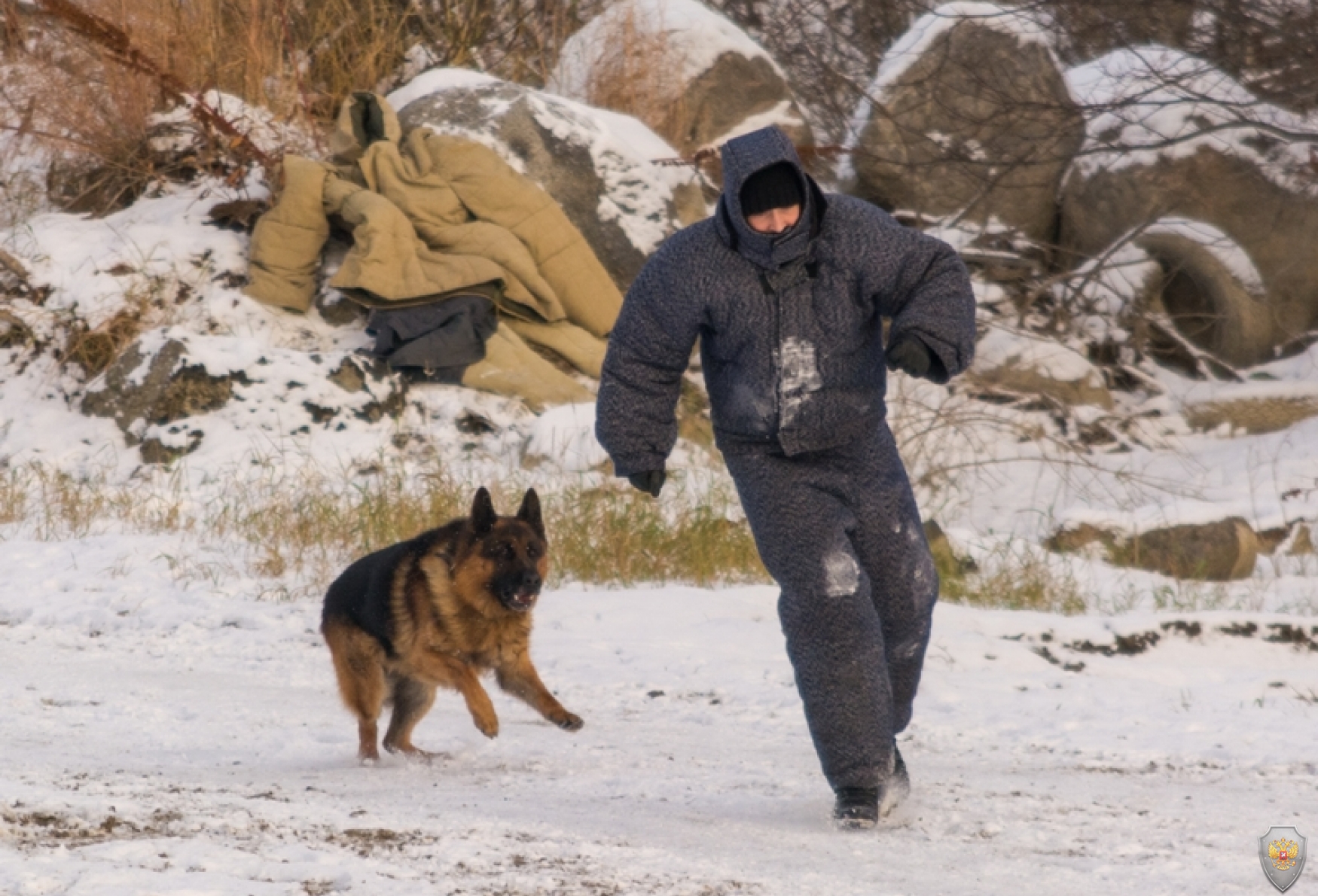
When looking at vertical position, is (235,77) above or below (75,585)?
above

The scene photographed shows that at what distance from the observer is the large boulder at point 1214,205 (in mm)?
12508

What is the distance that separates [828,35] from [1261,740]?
14.6 meters

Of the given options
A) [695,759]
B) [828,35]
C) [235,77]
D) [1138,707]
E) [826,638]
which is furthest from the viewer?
[828,35]

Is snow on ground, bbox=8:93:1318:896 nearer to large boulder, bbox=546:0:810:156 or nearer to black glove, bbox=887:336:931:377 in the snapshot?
black glove, bbox=887:336:931:377

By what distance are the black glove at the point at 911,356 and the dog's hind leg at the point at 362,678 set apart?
1.91m

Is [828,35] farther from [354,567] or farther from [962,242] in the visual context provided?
[354,567]

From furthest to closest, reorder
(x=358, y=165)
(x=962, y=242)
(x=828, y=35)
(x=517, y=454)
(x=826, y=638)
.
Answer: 1. (x=828, y=35)
2. (x=962, y=242)
3. (x=358, y=165)
4. (x=517, y=454)
5. (x=826, y=638)

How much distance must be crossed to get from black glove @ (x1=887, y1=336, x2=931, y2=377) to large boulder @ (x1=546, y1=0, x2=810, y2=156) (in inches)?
399

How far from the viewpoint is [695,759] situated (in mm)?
4555

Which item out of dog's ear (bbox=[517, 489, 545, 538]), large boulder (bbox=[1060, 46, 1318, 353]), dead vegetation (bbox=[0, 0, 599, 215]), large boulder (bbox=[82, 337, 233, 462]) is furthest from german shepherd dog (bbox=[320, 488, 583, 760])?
large boulder (bbox=[1060, 46, 1318, 353])

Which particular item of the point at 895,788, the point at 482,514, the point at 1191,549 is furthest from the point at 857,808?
the point at 1191,549

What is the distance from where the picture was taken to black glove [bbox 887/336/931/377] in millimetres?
3557

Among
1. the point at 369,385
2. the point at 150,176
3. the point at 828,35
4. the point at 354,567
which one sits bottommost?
the point at 354,567

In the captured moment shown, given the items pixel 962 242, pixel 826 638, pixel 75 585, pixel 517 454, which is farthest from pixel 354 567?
pixel 962 242
